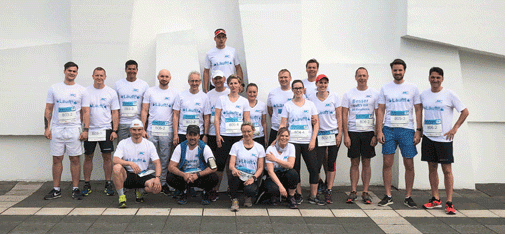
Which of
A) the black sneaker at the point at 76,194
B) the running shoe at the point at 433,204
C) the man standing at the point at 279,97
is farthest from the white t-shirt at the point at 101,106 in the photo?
the running shoe at the point at 433,204

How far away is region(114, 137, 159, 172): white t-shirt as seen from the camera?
4758 millimetres

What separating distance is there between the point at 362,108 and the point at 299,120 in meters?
0.78

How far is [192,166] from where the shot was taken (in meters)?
4.84

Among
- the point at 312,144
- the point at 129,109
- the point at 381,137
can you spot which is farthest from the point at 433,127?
the point at 129,109

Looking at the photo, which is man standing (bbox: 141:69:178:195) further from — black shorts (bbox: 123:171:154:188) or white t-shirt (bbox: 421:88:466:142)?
white t-shirt (bbox: 421:88:466:142)

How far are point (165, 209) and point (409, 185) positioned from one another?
9.20 ft

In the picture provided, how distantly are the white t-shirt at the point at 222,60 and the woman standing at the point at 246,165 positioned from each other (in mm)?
1209

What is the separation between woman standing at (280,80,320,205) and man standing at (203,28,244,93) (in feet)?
3.66

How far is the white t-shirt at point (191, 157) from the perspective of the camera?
476 cm

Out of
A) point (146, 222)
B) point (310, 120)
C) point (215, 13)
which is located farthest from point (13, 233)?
point (215, 13)

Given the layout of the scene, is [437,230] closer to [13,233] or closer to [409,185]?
[409,185]

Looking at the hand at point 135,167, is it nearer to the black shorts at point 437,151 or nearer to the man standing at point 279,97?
the man standing at point 279,97

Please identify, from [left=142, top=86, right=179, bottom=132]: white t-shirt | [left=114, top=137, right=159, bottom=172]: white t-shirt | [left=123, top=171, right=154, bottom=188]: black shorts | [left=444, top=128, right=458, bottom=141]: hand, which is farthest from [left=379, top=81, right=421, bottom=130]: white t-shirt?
[left=123, top=171, right=154, bottom=188]: black shorts

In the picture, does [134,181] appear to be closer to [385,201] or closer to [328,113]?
[328,113]
